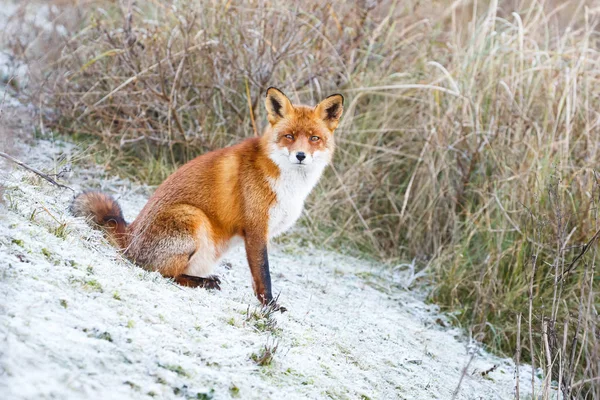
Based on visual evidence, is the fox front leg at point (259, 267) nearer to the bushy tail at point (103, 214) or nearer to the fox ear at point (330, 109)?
the bushy tail at point (103, 214)

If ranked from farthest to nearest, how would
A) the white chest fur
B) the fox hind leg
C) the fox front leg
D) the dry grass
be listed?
1. the dry grass
2. the white chest fur
3. the fox front leg
4. the fox hind leg

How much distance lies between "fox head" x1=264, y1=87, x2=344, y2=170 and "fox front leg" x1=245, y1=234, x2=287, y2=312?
542 mm

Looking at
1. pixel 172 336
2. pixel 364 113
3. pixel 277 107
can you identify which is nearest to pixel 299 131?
pixel 277 107

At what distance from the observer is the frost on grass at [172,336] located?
2.20 metres

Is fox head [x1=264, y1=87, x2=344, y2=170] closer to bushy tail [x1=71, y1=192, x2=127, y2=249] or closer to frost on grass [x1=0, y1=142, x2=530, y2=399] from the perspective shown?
frost on grass [x1=0, y1=142, x2=530, y2=399]

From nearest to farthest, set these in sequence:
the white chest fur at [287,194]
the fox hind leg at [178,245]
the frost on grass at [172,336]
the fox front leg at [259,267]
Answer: the frost on grass at [172,336]
the fox hind leg at [178,245]
the fox front leg at [259,267]
the white chest fur at [287,194]

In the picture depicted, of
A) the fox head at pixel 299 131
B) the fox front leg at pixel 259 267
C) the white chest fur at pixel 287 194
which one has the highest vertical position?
the fox head at pixel 299 131

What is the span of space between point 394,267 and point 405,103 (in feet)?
6.55

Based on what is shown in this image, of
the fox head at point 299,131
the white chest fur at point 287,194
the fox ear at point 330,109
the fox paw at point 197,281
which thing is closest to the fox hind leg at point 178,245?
the fox paw at point 197,281

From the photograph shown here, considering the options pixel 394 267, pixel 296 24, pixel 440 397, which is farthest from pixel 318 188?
pixel 440 397

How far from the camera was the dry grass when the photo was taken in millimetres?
5613

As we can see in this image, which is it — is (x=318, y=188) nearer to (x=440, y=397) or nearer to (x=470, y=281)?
(x=470, y=281)

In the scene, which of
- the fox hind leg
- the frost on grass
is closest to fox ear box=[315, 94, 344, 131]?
the fox hind leg

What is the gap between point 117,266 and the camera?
3.33m
